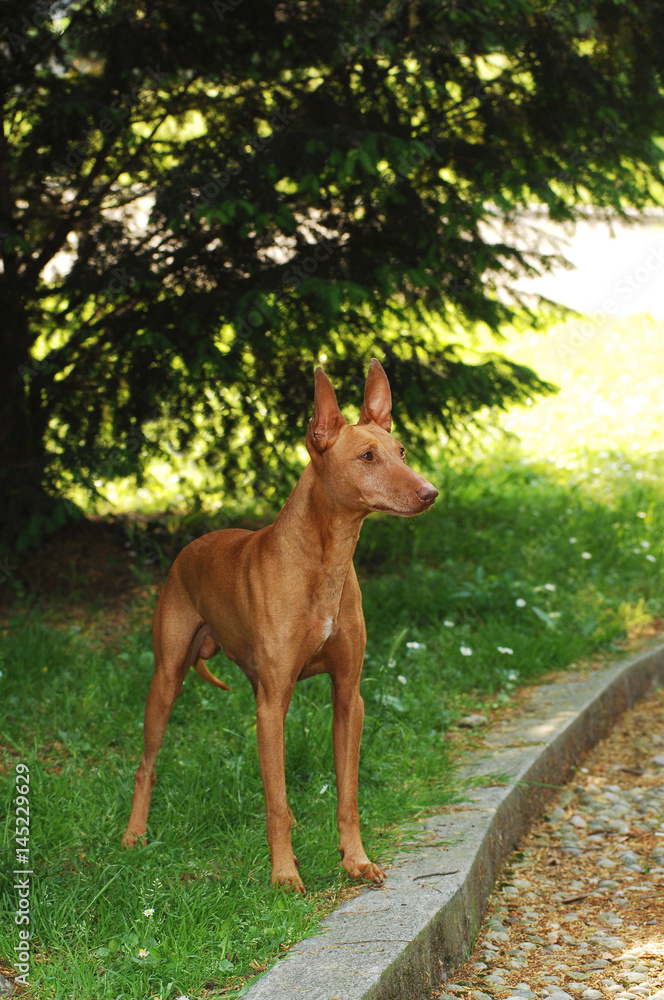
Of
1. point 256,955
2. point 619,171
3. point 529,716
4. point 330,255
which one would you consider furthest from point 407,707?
point 619,171

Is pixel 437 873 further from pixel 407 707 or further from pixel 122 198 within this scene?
pixel 122 198

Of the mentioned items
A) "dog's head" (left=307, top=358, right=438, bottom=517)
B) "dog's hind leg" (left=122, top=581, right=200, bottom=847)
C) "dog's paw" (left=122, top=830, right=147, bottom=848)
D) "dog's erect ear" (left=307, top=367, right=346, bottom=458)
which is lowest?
"dog's paw" (left=122, top=830, right=147, bottom=848)

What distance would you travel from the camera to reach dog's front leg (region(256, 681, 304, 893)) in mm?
2949

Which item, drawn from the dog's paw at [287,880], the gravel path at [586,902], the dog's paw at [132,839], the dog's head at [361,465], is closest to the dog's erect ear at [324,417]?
the dog's head at [361,465]

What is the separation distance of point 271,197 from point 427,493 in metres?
2.66

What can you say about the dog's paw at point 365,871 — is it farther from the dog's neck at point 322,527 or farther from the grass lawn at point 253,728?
the dog's neck at point 322,527

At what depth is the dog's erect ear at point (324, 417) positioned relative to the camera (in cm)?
282

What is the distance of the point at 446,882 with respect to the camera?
3.01 meters

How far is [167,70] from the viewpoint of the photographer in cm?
548

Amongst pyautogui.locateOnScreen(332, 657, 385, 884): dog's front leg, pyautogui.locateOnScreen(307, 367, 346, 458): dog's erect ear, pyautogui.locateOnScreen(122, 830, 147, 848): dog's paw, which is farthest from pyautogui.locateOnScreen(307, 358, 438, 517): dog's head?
pyautogui.locateOnScreen(122, 830, 147, 848): dog's paw

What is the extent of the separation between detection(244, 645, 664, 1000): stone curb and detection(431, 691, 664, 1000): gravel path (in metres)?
0.08

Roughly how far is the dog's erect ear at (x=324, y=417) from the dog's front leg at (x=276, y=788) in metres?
0.81

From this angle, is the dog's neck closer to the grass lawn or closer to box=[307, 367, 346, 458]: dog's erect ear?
box=[307, 367, 346, 458]: dog's erect ear

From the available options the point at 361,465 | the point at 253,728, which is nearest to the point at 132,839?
the point at 253,728
